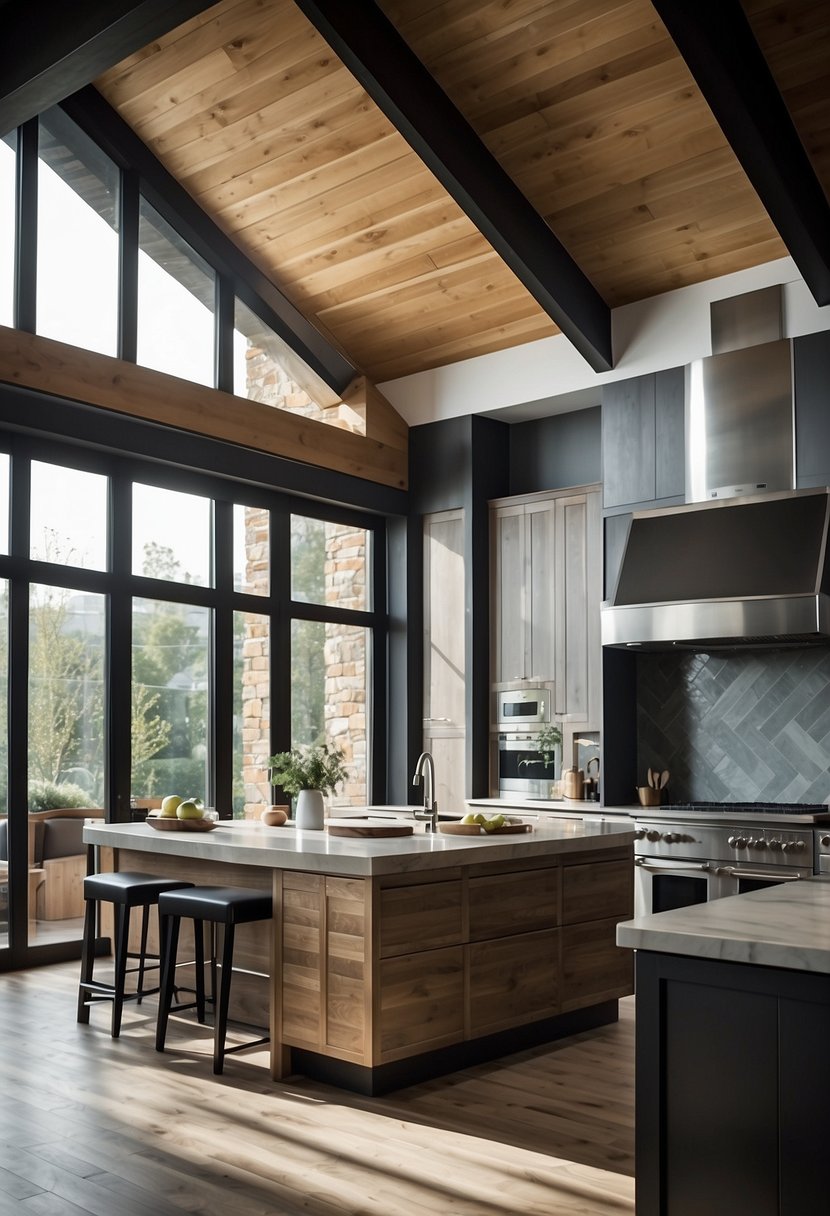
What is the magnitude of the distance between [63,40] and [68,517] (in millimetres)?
2349

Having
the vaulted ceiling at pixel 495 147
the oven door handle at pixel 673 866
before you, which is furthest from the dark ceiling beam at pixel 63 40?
the oven door handle at pixel 673 866

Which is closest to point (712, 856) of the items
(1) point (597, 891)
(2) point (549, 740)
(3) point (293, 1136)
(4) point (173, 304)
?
(1) point (597, 891)

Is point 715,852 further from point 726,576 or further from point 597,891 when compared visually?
point 726,576

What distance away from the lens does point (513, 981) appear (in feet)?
14.0

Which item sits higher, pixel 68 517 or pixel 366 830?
pixel 68 517

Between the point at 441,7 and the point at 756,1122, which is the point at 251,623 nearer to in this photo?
the point at 441,7

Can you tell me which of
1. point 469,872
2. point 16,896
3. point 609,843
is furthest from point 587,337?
point 16,896

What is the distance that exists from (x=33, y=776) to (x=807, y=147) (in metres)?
5.04

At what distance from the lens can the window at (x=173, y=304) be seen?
6.66 m

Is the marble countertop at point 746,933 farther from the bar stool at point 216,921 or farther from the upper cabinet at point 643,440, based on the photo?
the upper cabinet at point 643,440

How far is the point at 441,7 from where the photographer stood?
5.37 meters

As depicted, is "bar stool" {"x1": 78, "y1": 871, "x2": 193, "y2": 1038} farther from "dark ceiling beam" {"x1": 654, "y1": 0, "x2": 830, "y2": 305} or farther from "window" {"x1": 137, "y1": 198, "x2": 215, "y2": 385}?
"dark ceiling beam" {"x1": 654, "y1": 0, "x2": 830, "y2": 305}

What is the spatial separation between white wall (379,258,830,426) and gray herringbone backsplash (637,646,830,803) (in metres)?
1.75

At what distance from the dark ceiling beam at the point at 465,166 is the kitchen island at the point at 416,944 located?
318cm
